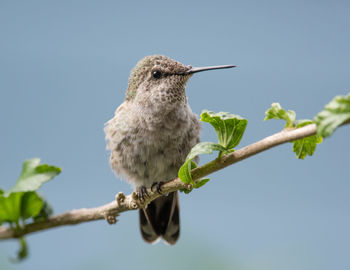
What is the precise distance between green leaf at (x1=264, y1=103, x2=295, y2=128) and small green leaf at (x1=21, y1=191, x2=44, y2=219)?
65 cm

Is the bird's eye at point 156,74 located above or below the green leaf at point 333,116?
above

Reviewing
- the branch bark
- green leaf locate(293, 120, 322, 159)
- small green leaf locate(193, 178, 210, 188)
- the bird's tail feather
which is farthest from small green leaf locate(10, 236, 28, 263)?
the bird's tail feather

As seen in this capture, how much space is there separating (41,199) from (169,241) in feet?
3.44

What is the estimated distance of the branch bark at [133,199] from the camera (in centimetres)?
80

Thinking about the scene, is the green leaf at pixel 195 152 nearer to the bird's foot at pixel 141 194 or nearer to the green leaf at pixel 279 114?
the green leaf at pixel 279 114

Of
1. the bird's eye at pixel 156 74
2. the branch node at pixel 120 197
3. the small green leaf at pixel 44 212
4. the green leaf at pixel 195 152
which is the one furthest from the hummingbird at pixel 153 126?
the green leaf at pixel 195 152

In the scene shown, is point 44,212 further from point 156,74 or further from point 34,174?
point 156,74

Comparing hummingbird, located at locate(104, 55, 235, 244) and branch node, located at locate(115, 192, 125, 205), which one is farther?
hummingbird, located at locate(104, 55, 235, 244)

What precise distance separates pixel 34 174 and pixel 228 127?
52cm

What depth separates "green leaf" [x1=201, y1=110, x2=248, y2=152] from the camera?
0.92 metres

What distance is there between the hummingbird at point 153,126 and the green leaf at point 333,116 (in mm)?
832

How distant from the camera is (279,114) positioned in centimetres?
90

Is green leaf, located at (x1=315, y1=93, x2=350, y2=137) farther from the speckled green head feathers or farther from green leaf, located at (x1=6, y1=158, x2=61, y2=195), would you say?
the speckled green head feathers

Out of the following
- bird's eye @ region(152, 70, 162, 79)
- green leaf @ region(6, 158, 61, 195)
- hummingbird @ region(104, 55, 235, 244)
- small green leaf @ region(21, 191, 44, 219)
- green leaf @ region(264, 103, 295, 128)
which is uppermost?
bird's eye @ region(152, 70, 162, 79)
